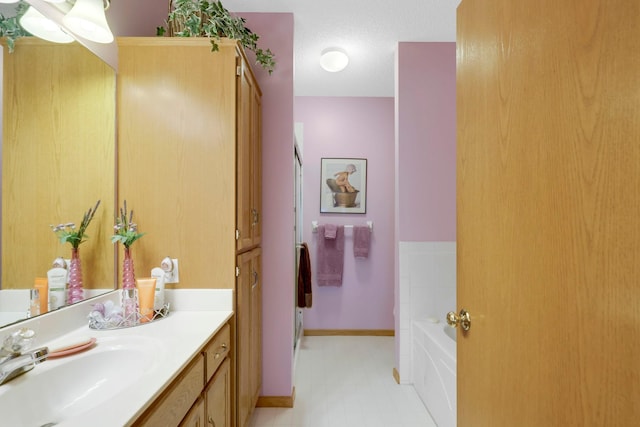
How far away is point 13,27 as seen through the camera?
92 cm

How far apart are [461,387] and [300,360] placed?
6.22 feet

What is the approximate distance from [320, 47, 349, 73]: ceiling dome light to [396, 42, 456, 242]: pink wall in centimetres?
43

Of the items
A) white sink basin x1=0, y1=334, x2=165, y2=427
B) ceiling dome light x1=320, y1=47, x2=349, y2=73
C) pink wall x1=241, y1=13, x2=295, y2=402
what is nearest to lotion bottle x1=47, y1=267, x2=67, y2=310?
white sink basin x1=0, y1=334, x2=165, y2=427

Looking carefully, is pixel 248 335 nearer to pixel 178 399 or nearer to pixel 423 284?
pixel 178 399

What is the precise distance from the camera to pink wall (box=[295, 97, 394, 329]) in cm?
320

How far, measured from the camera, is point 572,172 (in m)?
0.55

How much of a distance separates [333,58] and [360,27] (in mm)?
330

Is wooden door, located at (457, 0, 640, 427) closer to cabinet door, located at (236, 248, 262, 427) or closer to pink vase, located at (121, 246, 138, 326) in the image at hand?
cabinet door, located at (236, 248, 262, 427)

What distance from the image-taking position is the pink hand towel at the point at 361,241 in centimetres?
313

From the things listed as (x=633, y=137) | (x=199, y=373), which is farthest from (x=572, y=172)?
(x=199, y=373)

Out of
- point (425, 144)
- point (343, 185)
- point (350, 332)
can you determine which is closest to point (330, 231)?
point (343, 185)

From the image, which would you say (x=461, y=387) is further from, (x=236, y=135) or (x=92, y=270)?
(x=92, y=270)

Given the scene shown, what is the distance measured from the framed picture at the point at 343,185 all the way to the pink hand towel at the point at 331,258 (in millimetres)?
241

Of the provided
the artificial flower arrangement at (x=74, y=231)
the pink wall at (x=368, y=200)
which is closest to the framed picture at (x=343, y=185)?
the pink wall at (x=368, y=200)
